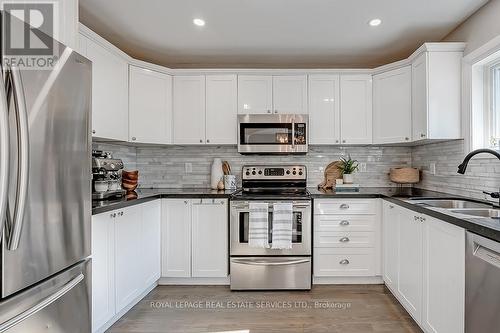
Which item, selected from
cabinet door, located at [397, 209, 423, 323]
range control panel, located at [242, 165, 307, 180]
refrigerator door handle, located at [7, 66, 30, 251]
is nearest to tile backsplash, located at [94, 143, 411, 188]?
range control panel, located at [242, 165, 307, 180]

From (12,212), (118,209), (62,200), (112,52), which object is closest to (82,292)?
(62,200)

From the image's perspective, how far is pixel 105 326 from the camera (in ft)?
6.81

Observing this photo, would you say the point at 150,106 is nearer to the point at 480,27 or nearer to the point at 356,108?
the point at 356,108

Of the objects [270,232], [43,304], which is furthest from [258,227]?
[43,304]

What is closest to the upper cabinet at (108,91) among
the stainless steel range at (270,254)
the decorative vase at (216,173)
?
the decorative vase at (216,173)

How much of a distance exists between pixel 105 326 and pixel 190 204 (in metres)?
1.20

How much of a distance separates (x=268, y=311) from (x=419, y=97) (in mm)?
2407

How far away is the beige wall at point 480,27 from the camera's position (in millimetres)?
2131

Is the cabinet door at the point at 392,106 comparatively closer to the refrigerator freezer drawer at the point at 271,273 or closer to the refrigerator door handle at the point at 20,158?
the refrigerator freezer drawer at the point at 271,273

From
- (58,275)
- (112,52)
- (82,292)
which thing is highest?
(112,52)

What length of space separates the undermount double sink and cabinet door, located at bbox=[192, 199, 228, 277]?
171cm

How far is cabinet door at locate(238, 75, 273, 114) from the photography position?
10.4 feet

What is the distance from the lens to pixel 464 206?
6.98 ft

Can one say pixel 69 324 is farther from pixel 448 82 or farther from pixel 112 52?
pixel 448 82
